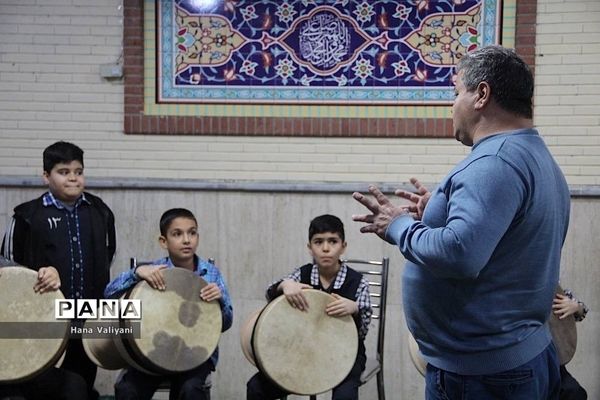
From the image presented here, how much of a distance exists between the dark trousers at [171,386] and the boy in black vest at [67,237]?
380 mm

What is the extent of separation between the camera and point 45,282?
420cm

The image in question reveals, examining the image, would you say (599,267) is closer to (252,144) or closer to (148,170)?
(252,144)

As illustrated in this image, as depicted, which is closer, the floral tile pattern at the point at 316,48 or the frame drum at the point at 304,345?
the frame drum at the point at 304,345

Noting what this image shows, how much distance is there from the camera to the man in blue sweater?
2.23 metres

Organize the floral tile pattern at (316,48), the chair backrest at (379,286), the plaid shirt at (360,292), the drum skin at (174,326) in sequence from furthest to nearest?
the floral tile pattern at (316,48), the chair backrest at (379,286), the plaid shirt at (360,292), the drum skin at (174,326)

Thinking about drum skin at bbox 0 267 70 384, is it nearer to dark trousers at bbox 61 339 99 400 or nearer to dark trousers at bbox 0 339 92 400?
dark trousers at bbox 0 339 92 400

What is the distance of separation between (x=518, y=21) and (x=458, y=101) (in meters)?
3.01

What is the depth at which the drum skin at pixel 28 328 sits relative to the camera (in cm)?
411

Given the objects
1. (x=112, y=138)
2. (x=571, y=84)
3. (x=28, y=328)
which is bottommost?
(x=28, y=328)

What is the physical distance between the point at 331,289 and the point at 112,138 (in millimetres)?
1930

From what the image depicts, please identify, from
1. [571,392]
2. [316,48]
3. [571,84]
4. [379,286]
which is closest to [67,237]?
[379,286]

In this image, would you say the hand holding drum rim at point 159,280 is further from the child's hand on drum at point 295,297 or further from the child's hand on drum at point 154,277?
the child's hand on drum at point 295,297

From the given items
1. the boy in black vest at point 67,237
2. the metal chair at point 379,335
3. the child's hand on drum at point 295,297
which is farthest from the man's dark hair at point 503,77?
the boy in black vest at point 67,237

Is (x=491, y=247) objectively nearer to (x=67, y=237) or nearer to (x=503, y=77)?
(x=503, y=77)
